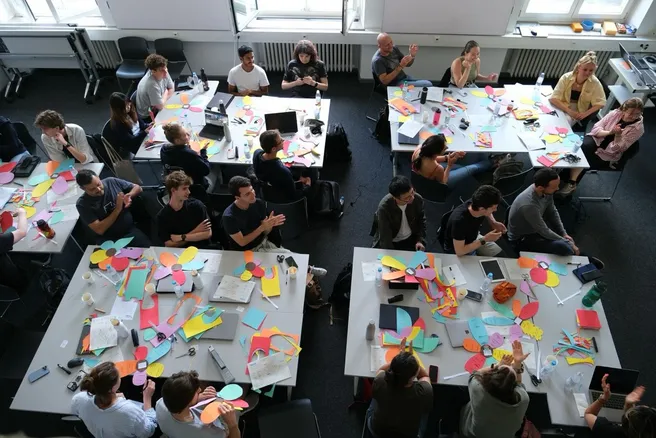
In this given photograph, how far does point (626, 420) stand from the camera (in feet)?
8.04

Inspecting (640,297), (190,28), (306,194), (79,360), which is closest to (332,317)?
(306,194)

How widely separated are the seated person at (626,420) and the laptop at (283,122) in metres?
3.70

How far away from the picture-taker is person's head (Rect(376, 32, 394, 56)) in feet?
18.4

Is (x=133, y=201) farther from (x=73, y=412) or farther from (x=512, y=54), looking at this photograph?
(x=512, y=54)

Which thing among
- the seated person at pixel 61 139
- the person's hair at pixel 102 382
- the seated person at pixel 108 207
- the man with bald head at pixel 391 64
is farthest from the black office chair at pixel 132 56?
the person's hair at pixel 102 382

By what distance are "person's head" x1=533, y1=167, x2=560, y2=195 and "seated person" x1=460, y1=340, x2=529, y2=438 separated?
179 cm

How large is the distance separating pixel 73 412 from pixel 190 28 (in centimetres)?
574

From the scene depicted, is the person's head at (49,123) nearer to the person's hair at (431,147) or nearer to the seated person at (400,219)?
the seated person at (400,219)

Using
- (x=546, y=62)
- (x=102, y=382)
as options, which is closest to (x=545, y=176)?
(x=102, y=382)

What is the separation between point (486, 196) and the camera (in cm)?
340

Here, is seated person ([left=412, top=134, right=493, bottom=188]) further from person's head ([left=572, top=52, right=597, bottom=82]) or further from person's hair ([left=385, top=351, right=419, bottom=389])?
person's hair ([left=385, top=351, right=419, bottom=389])

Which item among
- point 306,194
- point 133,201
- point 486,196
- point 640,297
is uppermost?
point 486,196

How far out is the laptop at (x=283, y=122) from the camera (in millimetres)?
4816

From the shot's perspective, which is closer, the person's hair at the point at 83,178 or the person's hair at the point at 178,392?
the person's hair at the point at 178,392
